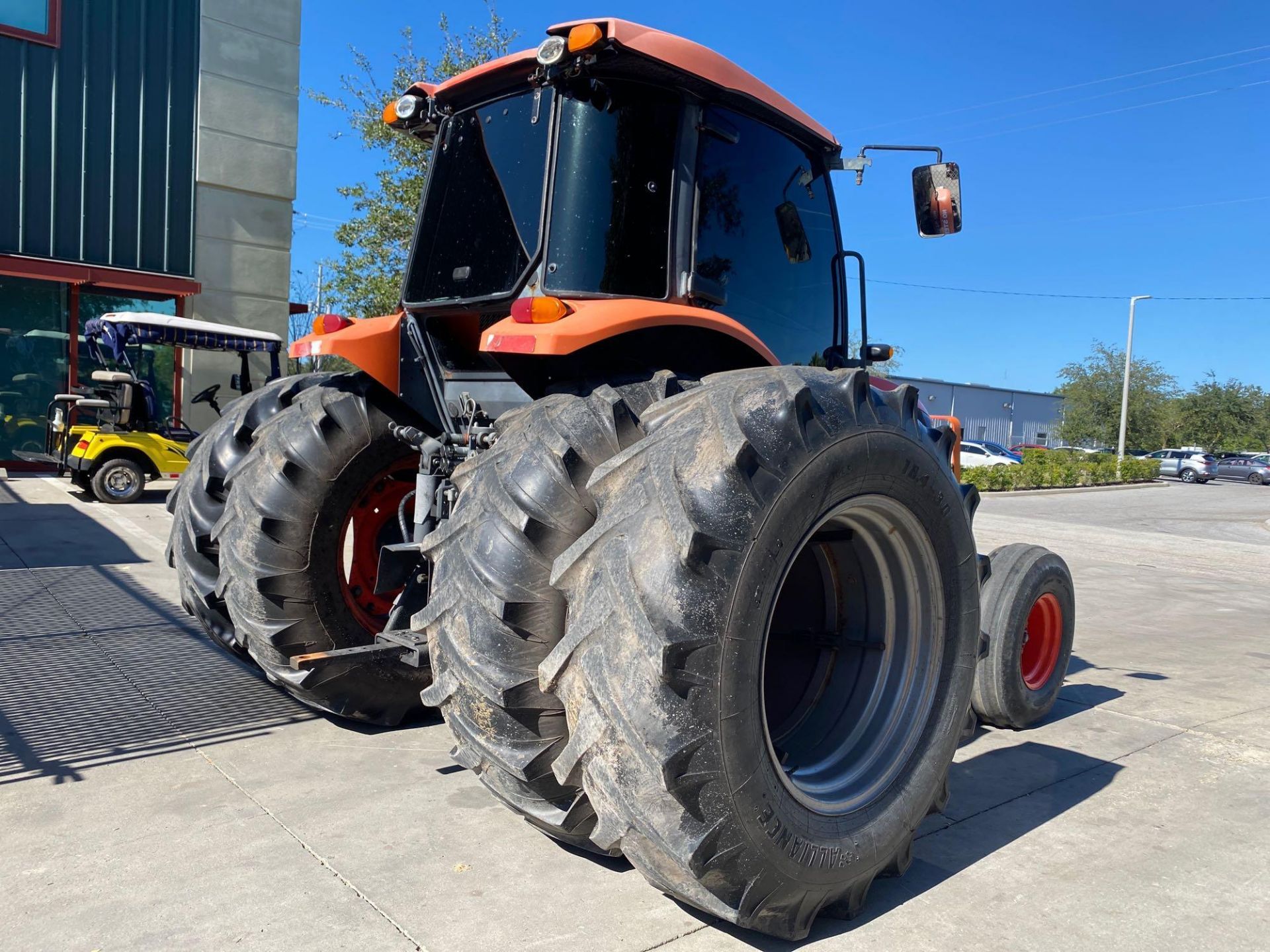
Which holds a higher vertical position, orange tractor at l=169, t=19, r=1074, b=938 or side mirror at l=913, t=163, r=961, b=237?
side mirror at l=913, t=163, r=961, b=237

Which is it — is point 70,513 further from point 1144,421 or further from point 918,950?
point 1144,421

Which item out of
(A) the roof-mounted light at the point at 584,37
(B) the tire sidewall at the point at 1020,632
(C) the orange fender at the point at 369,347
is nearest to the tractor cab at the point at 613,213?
(A) the roof-mounted light at the point at 584,37

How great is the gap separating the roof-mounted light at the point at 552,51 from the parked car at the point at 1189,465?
1721 inches

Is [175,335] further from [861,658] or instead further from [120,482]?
[861,658]

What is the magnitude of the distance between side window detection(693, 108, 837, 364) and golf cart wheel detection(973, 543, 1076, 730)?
1614 mm

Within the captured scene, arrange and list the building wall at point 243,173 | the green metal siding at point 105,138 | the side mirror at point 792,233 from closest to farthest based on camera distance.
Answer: the side mirror at point 792,233 → the green metal siding at point 105,138 → the building wall at point 243,173

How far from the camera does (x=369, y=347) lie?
3.81m

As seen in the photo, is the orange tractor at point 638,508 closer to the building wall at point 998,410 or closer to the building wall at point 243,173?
the building wall at point 243,173

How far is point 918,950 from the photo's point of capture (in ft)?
8.69

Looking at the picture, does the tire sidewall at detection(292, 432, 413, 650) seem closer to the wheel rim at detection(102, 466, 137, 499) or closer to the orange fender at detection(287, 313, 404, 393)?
the orange fender at detection(287, 313, 404, 393)

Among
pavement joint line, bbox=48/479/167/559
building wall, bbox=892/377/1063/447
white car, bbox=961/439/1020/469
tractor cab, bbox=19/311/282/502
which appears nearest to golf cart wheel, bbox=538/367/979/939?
pavement joint line, bbox=48/479/167/559

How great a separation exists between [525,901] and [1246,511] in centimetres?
2804

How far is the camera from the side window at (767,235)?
3.47 metres

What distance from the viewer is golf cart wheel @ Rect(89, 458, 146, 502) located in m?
12.2
